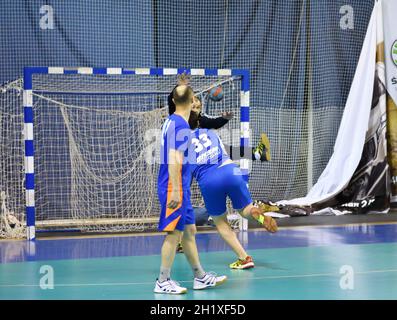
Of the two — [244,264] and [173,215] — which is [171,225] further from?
[244,264]

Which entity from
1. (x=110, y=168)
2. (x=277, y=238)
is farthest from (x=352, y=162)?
(x=110, y=168)

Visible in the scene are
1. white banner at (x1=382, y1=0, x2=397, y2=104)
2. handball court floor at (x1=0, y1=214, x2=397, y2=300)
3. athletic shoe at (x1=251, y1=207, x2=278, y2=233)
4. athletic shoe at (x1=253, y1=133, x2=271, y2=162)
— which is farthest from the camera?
white banner at (x1=382, y1=0, x2=397, y2=104)

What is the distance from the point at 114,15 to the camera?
41.1 ft

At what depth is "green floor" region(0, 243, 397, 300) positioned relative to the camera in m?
6.39

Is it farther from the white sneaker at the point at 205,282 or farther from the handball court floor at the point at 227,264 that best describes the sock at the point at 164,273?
the white sneaker at the point at 205,282

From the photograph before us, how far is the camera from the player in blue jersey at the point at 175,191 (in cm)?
621

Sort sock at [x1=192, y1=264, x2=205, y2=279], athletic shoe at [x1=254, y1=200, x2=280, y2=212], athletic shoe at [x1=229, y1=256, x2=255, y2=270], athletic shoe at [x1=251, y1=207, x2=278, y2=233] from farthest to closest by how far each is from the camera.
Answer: athletic shoe at [x1=254, y1=200, x2=280, y2=212], athletic shoe at [x1=229, y1=256, x2=255, y2=270], athletic shoe at [x1=251, y1=207, x2=278, y2=233], sock at [x1=192, y1=264, x2=205, y2=279]

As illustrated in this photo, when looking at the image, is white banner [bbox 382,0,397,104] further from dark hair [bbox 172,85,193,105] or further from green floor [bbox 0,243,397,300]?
dark hair [bbox 172,85,193,105]

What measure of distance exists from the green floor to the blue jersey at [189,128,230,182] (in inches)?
46.1

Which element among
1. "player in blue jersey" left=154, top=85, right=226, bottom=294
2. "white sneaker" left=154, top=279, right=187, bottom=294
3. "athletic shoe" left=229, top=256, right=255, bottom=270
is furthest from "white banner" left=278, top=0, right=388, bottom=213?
"white sneaker" left=154, top=279, right=187, bottom=294

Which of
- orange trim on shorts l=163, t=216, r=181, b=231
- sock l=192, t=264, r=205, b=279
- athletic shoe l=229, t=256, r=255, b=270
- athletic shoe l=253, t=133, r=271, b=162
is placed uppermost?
athletic shoe l=253, t=133, r=271, b=162

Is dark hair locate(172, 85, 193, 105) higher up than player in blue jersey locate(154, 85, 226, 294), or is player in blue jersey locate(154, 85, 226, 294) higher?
dark hair locate(172, 85, 193, 105)

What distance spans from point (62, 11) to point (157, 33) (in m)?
1.80

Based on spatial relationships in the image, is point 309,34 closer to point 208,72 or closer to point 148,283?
point 208,72
